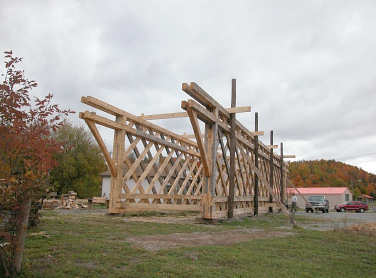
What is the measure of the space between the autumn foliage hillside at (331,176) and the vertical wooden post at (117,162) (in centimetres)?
5923

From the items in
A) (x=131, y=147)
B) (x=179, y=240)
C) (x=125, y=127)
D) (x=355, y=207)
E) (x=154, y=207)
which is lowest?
(x=355, y=207)

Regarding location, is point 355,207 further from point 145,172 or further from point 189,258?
point 189,258

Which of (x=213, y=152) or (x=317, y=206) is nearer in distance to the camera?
(x=213, y=152)

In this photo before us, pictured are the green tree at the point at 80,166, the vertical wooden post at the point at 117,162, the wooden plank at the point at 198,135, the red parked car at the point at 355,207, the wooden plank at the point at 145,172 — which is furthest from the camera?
the red parked car at the point at 355,207

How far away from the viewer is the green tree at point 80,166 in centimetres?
3059

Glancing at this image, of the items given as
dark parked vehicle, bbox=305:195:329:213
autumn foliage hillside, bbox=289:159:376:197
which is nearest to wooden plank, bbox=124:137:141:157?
dark parked vehicle, bbox=305:195:329:213

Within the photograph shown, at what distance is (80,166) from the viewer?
1251 inches

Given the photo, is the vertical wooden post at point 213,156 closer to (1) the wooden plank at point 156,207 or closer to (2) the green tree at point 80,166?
(1) the wooden plank at point 156,207

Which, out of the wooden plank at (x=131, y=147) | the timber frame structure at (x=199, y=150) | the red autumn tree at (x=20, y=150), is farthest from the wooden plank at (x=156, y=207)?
the red autumn tree at (x=20, y=150)

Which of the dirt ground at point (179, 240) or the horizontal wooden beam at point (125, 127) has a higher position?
the horizontal wooden beam at point (125, 127)

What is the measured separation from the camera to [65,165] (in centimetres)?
2989

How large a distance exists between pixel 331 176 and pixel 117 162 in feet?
218

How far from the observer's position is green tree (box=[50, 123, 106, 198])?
30594mm

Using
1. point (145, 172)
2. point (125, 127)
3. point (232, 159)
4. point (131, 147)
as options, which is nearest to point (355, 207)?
point (232, 159)
